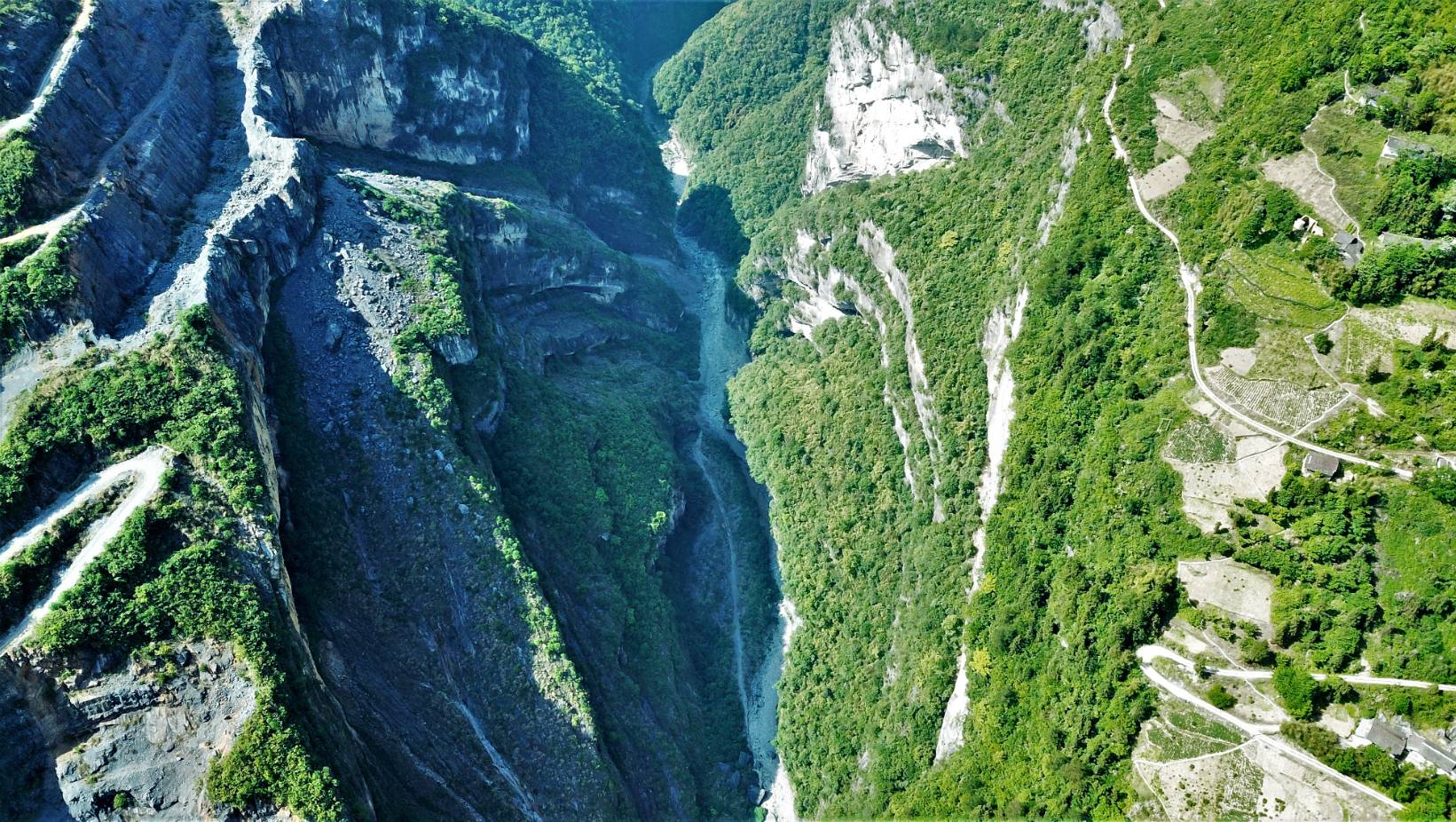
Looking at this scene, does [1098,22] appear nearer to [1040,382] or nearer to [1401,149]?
[1401,149]

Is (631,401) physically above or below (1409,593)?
above

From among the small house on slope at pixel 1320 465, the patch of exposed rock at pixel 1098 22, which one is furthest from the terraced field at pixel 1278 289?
the patch of exposed rock at pixel 1098 22

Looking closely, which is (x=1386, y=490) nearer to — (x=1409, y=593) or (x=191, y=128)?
(x=1409, y=593)

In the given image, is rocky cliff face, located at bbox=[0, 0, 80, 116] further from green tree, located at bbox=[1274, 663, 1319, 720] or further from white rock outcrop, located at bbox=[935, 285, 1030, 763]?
green tree, located at bbox=[1274, 663, 1319, 720]

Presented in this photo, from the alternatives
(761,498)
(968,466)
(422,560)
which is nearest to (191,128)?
(422,560)

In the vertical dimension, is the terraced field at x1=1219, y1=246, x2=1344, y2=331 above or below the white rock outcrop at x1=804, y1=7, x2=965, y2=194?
below

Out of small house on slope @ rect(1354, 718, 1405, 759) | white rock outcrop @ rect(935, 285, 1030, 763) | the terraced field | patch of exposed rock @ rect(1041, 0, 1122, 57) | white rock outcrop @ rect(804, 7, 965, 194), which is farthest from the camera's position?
white rock outcrop @ rect(804, 7, 965, 194)

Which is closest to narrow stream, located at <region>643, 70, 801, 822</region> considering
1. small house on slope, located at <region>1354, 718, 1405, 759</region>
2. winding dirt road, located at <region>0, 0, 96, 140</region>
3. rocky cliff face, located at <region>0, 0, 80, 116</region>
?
small house on slope, located at <region>1354, 718, 1405, 759</region>
